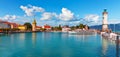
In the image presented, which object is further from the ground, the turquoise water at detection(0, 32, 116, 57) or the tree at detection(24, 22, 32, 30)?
the tree at detection(24, 22, 32, 30)

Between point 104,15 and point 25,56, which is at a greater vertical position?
point 104,15

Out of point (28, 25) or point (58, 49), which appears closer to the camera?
point (58, 49)

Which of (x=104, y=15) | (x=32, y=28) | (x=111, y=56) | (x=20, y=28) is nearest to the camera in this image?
(x=111, y=56)

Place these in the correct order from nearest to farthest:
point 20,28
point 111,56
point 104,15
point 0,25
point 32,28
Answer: point 111,56 → point 104,15 → point 0,25 → point 20,28 → point 32,28

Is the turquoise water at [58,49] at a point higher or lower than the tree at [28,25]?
lower

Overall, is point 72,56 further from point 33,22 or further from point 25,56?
point 33,22

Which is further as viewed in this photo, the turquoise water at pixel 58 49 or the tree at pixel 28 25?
the tree at pixel 28 25

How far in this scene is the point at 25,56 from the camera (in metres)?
22.8

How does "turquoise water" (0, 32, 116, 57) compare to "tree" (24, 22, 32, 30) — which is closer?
"turquoise water" (0, 32, 116, 57)

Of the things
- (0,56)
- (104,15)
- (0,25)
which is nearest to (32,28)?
(0,25)

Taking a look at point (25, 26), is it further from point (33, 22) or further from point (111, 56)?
point (111, 56)

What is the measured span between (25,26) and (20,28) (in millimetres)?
6168

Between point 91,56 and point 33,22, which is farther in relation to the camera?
point 33,22

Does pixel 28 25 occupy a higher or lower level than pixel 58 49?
higher
